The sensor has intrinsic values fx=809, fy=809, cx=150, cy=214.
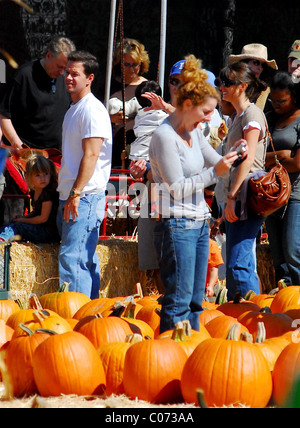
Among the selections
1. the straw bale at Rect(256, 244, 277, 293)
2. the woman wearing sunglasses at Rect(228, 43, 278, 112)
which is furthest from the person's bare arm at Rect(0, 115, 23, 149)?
the straw bale at Rect(256, 244, 277, 293)

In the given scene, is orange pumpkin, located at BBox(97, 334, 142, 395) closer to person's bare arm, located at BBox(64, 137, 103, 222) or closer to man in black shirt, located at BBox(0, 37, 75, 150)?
person's bare arm, located at BBox(64, 137, 103, 222)

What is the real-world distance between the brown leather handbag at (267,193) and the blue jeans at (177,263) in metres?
1.31

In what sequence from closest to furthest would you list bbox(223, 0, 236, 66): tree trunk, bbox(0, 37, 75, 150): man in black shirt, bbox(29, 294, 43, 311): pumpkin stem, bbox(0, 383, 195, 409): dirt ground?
bbox(0, 383, 195, 409): dirt ground < bbox(29, 294, 43, 311): pumpkin stem < bbox(0, 37, 75, 150): man in black shirt < bbox(223, 0, 236, 66): tree trunk

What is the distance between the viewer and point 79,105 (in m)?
5.69

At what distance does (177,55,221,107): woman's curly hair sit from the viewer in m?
4.08

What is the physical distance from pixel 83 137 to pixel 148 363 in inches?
95.3

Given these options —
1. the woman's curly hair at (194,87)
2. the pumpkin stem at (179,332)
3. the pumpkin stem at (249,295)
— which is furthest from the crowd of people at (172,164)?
the pumpkin stem at (179,332)

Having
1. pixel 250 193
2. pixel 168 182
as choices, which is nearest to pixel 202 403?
pixel 168 182

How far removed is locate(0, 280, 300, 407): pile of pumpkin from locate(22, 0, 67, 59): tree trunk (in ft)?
23.5

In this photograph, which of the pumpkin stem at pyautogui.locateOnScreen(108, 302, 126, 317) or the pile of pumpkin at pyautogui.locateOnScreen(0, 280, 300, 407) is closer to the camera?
the pile of pumpkin at pyautogui.locateOnScreen(0, 280, 300, 407)

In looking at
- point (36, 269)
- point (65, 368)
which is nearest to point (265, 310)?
point (65, 368)

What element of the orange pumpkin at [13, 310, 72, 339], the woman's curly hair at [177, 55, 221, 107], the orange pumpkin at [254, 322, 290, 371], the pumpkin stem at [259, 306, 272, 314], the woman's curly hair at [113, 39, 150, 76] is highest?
the woman's curly hair at [113, 39, 150, 76]

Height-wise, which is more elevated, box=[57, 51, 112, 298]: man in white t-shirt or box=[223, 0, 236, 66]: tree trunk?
box=[223, 0, 236, 66]: tree trunk

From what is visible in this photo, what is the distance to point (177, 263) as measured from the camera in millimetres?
4031
